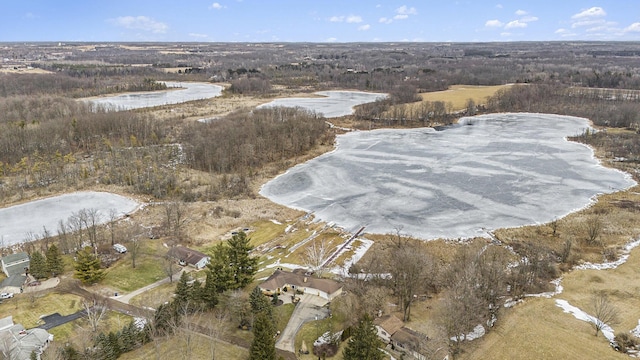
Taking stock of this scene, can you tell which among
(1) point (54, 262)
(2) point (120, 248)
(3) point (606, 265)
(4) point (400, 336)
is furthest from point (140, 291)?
(3) point (606, 265)

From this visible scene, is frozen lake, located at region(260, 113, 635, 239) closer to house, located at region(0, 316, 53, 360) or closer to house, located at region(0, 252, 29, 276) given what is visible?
house, located at region(0, 252, 29, 276)

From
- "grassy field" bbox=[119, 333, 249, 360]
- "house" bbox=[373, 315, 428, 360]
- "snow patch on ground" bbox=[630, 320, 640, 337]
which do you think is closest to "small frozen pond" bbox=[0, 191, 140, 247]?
"grassy field" bbox=[119, 333, 249, 360]

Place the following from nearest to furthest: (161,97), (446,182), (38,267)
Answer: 1. (38,267)
2. (446,182)
3. (161,97)

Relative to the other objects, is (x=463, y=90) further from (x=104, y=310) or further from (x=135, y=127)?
(x=104, y=310)

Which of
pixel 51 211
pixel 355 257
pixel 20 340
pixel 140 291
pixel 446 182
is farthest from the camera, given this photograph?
pixel 446 182

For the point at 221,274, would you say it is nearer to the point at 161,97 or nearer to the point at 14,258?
the point at 14,258

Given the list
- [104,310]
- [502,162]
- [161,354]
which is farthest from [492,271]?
[502,162]
